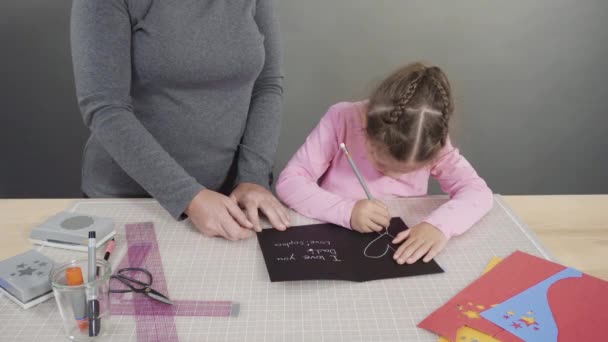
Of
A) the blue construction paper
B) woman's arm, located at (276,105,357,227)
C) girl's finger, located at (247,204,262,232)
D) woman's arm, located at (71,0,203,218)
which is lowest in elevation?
girl's finger, located at (247,204,262,232)

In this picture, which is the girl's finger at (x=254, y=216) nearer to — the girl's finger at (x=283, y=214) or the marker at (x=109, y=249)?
the girl's finger at (x=283, y=214)

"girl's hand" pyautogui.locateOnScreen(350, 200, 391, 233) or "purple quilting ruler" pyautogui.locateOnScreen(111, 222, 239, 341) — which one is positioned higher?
"girl's hand" pyautogui.locateOnScreen(350, 200, 391, 233)

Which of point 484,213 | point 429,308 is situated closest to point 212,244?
point 429,308

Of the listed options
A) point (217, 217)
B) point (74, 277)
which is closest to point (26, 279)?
point (74, 277)

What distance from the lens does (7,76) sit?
2.04 metres

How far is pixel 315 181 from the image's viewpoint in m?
1.29

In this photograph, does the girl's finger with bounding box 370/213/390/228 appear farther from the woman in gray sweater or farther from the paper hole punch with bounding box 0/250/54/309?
the paper hole punch with bounding box 0/250/54/309

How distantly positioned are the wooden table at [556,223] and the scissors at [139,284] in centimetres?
25

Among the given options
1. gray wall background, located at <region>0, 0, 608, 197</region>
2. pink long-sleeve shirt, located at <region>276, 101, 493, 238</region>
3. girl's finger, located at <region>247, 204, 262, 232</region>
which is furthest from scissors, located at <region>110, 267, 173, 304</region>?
gray wall background, located at <region>0, 0, 608, 197</region>

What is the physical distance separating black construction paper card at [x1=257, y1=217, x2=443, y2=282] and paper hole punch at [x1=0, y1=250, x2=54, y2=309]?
0.36 meters

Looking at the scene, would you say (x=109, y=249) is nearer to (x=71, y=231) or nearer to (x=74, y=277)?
(x=71, y=231)

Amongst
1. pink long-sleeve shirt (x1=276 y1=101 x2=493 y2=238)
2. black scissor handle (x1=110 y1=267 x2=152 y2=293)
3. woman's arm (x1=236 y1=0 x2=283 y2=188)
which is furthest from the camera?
woman's arm (x1=236 y1=0 x2=283 y2=188)

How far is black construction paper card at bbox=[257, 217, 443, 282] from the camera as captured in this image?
0.87m

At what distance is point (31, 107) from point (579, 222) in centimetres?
204
